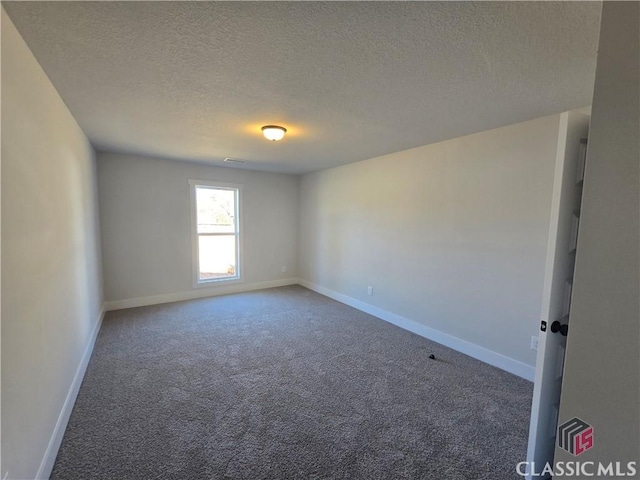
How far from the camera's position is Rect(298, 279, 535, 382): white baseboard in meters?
2.73

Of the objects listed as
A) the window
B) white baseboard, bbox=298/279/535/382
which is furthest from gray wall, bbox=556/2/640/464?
the window

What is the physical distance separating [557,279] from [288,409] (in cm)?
194

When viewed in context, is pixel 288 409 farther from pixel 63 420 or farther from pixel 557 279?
pixel 557 279

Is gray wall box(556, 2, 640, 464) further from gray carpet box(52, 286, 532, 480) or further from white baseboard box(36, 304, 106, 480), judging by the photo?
white baseboard box(36, 304, 106, 480)

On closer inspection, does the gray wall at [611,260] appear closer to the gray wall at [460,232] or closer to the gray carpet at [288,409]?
the gray carpet at [288,409]

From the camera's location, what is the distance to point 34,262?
1.58 meters

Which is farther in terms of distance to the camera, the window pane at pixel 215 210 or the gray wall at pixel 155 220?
the window pane at pixel 215 210

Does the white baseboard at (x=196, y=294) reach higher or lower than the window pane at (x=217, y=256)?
lower

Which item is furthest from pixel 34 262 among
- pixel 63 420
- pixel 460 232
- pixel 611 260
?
pixel 460 232

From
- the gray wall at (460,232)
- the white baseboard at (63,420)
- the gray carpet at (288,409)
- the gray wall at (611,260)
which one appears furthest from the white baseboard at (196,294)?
the gray wall at (611,260)

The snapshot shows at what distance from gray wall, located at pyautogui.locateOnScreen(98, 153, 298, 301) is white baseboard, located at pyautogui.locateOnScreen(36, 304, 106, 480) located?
1.64 metres

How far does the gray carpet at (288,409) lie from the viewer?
5.57 ft

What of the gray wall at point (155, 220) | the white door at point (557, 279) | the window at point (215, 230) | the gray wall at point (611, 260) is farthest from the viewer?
the window at point (215, 230)

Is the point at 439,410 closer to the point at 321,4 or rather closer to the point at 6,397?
the point at 6,397
